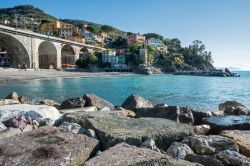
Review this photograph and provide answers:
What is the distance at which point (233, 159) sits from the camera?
440cm

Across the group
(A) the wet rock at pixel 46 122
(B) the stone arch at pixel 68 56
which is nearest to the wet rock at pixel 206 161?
(A) the wet rock at pixel 46 122

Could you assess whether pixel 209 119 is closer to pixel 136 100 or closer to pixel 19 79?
pixel 136 100

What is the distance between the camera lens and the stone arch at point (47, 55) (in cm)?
8331

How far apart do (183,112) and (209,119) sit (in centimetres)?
92

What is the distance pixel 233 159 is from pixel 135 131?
6.74 ft

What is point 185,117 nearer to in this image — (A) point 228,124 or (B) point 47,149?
(A) point 228,124

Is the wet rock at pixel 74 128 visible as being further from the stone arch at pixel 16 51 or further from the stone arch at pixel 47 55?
the stone arch at pixel 47 55

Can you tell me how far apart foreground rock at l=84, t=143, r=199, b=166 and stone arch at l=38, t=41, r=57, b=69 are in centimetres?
8082

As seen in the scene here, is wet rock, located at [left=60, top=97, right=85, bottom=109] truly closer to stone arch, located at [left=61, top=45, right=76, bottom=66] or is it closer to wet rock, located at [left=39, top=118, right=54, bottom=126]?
wet rock, located at [left=39, top=118, right=54, bottom=126]

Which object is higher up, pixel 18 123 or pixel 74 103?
pixel 18 123

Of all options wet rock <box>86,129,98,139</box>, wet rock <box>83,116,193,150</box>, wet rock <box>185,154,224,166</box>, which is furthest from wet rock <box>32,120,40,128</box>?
wet rock <box>185,154,224,166</box>

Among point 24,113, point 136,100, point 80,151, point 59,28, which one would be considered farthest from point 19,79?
point 59,28

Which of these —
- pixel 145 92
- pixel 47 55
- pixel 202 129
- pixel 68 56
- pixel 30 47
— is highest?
pixel 30 47

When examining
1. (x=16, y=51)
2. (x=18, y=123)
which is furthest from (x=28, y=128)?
(x=16, y=51)
